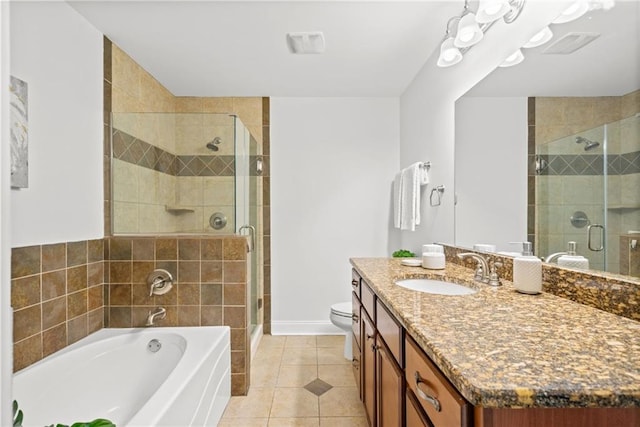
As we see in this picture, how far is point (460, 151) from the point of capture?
192 cm

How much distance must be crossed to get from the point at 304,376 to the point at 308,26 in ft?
7.73

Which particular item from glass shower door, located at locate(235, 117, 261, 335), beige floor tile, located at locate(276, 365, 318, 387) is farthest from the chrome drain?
beige floor tile, located at locate(276, 365, 318, 387)

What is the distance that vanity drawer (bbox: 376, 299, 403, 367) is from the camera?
107 centimetres

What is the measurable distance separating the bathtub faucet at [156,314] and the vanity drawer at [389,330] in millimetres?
1396

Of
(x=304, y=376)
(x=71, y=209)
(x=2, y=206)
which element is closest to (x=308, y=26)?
(x=71, y=209)

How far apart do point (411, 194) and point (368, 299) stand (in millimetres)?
1259

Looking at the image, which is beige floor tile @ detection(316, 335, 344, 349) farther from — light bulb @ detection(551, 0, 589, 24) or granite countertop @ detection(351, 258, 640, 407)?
light bulb @ detection(551, 0, 589, 24)

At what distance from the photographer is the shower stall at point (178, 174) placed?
86.4 inches

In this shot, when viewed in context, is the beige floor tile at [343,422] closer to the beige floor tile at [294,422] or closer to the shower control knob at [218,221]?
the beige floor tile at [294,422]

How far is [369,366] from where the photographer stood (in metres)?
1.58

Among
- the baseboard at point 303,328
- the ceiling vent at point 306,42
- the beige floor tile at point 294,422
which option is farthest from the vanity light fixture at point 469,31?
the baseboard at point 303,328

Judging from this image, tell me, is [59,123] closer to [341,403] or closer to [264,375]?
[264,375]

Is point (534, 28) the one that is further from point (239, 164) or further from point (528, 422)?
point (239, 164)

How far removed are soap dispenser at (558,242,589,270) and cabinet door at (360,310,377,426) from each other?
0.81 metres
